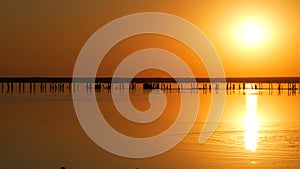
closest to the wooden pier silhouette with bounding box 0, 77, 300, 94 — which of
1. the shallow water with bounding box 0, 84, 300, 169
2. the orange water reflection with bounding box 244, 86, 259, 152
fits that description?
the orange water reflection with bounding box 244, 86, 259, 152

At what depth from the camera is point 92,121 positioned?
112 feet

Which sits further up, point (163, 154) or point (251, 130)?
point (251, 130)

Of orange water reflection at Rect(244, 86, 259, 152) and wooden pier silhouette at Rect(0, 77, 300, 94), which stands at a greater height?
wooden pier silhouette at Rect(0, 77, 300, 94)

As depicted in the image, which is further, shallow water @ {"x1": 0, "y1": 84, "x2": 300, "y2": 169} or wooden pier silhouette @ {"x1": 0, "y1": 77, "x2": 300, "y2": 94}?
wooden pier silhouette @ {"x1": 0, "y1": 77, "x2": 300, "y2": 94}

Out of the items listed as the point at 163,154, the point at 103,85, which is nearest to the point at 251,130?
the point at 163,154

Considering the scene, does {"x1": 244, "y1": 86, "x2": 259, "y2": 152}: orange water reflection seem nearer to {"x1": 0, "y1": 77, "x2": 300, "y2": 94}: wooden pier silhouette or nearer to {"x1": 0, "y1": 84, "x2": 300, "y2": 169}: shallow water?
{"x1": 0, "y1": 84, "x2": 300, "y2": 169}: shallow water

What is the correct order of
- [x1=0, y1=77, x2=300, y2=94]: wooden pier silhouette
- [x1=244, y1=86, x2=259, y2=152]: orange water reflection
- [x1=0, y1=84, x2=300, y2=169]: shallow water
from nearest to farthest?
[x1=0, y1=84, x2=300, y2=169]: shallow water < [x1=244, y1=86, x2=259, y2=152]: orange water reflection < [x1=0, y1=77, x2=300, y2=94]: wooden pier silhouette

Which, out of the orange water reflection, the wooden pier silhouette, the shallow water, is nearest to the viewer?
the shallow water

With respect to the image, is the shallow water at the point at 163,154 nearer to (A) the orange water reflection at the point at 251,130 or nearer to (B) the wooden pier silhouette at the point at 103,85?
(A) the orange water reflection at the point at 251,130

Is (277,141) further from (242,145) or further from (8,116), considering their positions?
(8,116)

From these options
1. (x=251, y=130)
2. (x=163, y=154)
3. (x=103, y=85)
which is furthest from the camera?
(x=103, y=85)

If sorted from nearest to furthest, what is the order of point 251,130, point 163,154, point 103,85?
point 163,154 → point 251,130 → point 103,85

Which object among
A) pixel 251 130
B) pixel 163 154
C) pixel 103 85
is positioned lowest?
pixel 163 154

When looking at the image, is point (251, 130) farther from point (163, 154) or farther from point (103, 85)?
point (103, 85)
